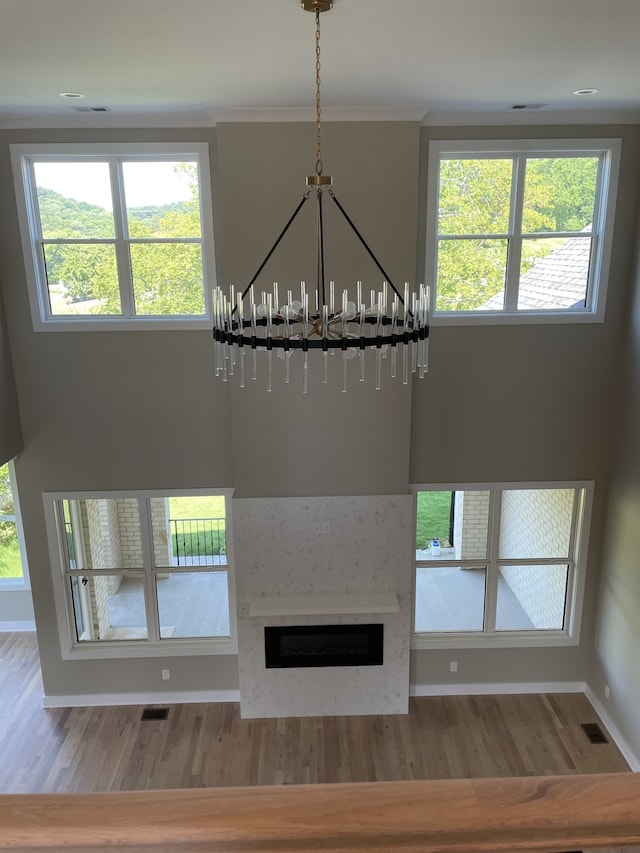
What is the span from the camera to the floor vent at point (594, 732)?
5879 mm

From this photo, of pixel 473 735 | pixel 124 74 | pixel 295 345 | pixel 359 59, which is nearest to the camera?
pixel 295 345

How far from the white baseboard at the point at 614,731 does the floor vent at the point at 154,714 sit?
171 inches

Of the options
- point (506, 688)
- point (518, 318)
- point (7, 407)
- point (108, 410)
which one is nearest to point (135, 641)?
point (108, 410)

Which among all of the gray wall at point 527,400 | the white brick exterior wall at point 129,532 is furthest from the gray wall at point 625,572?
the white brick exterior wall at point 129,532

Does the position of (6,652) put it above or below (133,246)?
below

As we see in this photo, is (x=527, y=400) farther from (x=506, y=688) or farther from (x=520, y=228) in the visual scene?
(x=506, y=688)

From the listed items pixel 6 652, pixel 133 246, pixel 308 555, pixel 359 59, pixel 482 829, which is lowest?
pixel 6 652

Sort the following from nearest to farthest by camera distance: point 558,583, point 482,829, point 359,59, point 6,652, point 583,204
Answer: point 482,829
point 359,59
point 583,204
point 558,583
point 6,652

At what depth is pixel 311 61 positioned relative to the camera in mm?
3557

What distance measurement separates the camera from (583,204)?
5.59m

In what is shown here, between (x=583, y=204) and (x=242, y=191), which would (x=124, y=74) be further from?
(x=583, y=204)

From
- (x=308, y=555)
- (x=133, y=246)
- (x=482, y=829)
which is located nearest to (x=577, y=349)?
(x=308, y=555)

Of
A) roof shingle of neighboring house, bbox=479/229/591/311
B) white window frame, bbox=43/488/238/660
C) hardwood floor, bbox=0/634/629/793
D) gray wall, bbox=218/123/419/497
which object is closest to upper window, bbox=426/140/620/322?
roof shingle of neighboring house, bbox=479/229/591/311

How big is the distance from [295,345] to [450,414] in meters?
3.56
